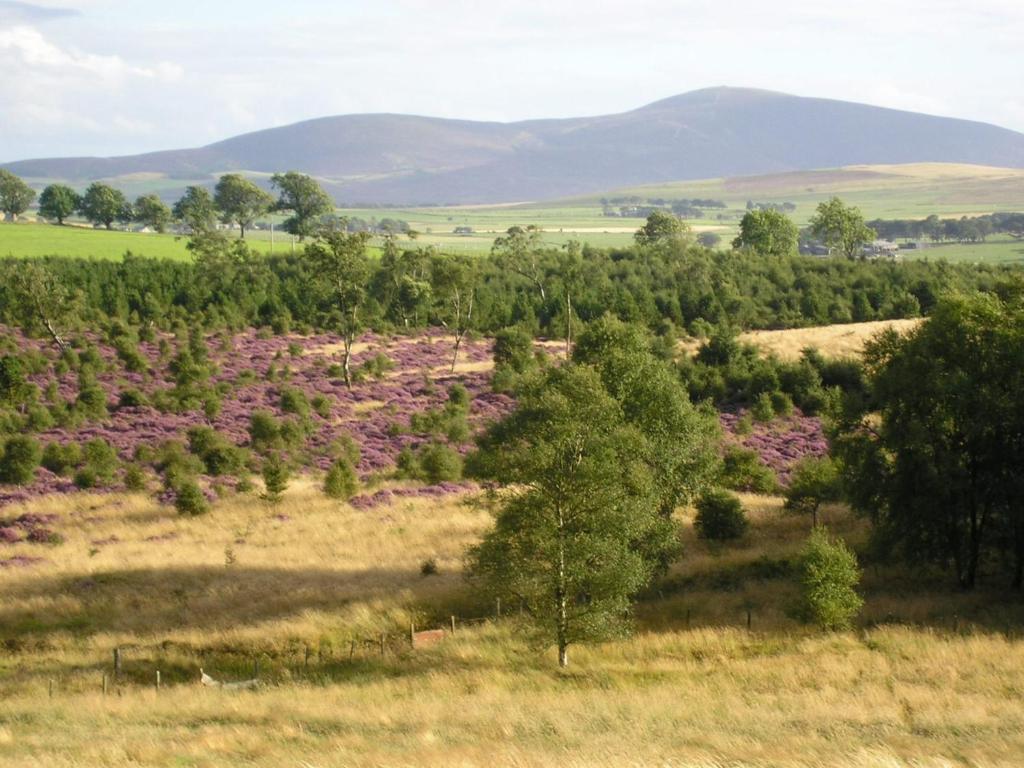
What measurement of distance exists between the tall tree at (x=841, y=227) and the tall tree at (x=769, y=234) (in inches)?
177

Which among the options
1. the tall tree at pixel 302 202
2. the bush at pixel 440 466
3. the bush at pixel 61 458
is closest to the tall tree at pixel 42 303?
the bush at pixel 61 458

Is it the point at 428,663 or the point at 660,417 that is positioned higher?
the point at 660,417

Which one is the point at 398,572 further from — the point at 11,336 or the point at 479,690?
the point at 11,336

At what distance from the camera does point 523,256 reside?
10706cm

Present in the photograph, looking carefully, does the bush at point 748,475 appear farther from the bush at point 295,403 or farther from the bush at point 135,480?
the bush at point 135,480

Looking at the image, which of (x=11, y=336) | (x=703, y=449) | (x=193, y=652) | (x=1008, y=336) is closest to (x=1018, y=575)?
(x=1008, y=336)

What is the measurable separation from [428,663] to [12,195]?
544 feet

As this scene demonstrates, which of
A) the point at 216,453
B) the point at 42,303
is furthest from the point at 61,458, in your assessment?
the point at 42,303

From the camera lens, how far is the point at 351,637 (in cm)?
3155

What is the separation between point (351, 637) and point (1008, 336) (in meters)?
21.4

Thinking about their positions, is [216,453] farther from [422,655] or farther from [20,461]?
[422,655]

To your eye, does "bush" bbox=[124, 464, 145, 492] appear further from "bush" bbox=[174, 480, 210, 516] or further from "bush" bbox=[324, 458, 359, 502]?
"bush" bbox=[324, 458, 359, 502]

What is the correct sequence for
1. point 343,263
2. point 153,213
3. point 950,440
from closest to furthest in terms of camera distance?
1. point 950,440
2. point 343,263
3. point 153,213

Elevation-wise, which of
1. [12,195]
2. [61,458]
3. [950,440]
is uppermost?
[12,195]
